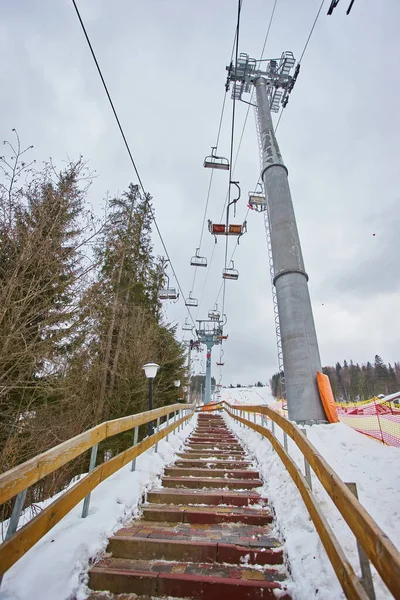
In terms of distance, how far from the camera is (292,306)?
28.6 ft

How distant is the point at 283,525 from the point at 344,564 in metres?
1.47

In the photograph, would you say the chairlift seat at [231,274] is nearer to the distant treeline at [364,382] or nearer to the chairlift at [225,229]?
the chairlift at [225,229]

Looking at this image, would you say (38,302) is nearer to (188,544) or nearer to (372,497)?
(188,544)

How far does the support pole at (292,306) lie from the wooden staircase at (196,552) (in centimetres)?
424

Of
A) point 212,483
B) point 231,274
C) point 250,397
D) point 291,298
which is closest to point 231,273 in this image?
point 231,274

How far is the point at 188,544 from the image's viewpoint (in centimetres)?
277

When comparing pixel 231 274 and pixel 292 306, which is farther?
pixel 231 274

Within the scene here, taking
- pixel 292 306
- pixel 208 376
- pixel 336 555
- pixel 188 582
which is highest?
pixel 208 376

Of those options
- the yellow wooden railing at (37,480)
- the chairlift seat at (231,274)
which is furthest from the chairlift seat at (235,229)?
the yellow wooden railing at (37,480)

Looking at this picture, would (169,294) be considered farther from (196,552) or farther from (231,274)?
(196,552)

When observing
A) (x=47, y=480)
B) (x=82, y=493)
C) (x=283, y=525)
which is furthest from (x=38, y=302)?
(x=47, y=480)

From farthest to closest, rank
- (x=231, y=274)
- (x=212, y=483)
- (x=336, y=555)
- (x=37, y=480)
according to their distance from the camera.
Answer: (x=231, y=274) < (x=212, y=483) < (x=37, y=480) < (x=336, y=555)

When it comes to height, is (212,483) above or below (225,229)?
below

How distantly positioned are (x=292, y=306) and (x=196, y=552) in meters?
6.91
